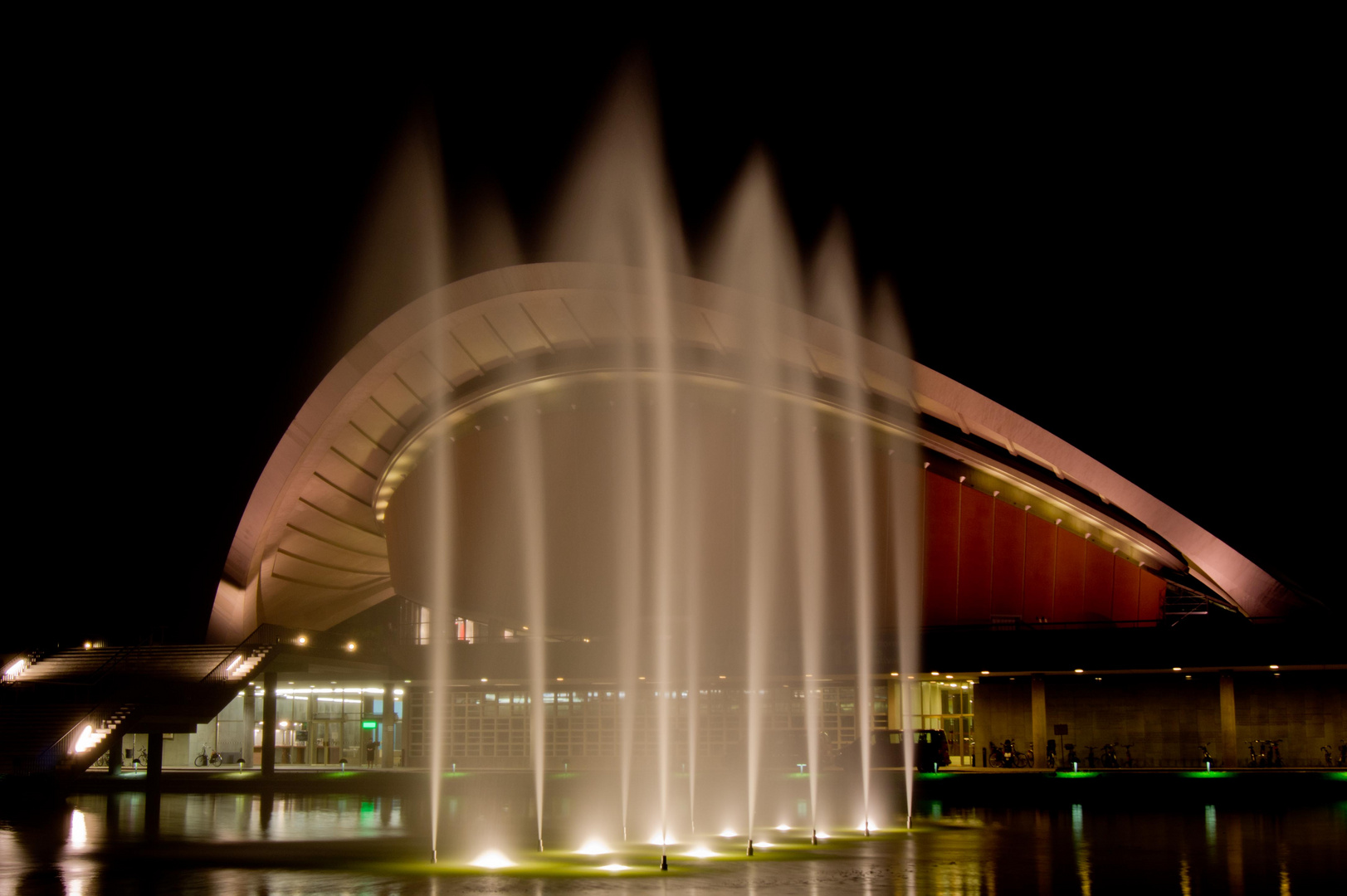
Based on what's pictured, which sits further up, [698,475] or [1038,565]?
[698,475]

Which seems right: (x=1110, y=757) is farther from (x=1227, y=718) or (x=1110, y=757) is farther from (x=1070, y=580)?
(x=1070, y=580)

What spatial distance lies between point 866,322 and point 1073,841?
11.9 m

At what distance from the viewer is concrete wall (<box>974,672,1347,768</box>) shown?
2612 centimetres

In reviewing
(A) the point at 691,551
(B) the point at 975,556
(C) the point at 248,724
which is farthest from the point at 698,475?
(C) the point at 248,724

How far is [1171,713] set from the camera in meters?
27.4

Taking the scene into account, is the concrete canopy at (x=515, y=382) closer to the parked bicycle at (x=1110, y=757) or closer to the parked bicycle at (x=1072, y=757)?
the parked bicycle at (x=1110, y=757)

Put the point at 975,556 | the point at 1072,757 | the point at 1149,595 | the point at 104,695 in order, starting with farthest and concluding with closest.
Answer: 1. the point at 975,556
2. the point at 1149,595
3. the point at 1072,757
4. the point at 104,695

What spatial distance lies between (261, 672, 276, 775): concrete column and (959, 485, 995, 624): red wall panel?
722 inches

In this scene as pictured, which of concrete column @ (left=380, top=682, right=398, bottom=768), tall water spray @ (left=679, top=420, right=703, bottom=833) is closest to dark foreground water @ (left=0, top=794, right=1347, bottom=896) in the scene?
tall water spray @ (left=679, top=420, right=703, bottom=833)

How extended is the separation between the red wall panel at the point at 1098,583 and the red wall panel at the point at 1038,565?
0.88 meters

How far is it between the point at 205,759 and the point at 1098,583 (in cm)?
2971

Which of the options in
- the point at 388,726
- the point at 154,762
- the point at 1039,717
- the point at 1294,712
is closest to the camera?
the point at 154,762

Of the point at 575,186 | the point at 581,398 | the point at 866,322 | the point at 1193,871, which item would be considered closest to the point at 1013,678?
the point at 866,322

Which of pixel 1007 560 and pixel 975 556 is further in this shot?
pixel 975 556
